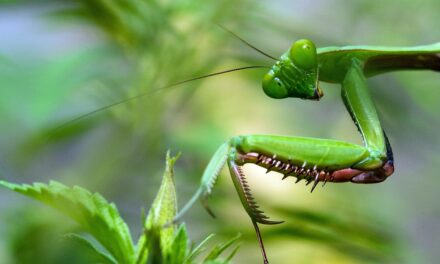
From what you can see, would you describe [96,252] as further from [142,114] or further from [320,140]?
[142,114]

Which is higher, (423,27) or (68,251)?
(423,27)

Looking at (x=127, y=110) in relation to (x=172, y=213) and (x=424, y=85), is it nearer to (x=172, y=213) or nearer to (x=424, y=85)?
(x=172, y=213)

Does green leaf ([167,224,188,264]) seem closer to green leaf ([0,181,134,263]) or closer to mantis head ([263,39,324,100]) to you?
green leaf ([0,181,134,263])

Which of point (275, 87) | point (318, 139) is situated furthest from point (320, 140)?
point (275, 87)

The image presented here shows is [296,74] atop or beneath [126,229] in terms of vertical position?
atop

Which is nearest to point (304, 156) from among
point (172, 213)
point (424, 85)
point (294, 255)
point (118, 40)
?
point (172, 213)

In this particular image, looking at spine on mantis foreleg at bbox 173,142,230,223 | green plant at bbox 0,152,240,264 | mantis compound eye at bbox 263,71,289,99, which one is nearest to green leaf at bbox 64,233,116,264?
green plant at bbox 0,152,240,264
